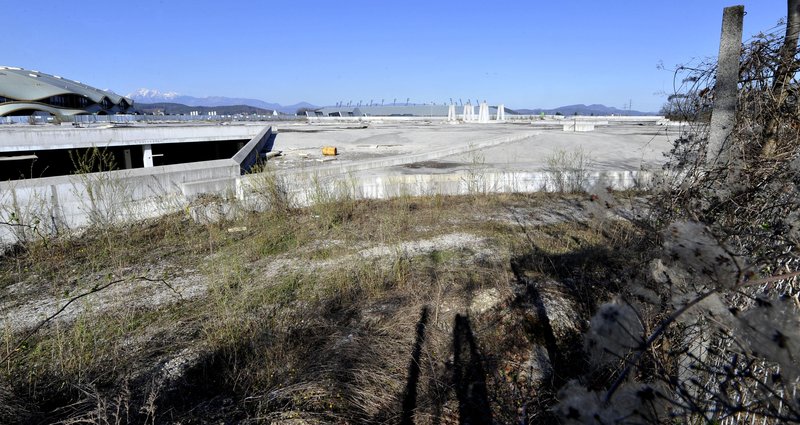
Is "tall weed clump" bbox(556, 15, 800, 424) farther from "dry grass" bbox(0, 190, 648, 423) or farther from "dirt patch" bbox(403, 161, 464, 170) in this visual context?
"dirt patch" bbox(403, 161, 464, 170)

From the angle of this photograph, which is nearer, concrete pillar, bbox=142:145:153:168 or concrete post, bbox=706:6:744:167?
concrete post, bbox=706:6:744:167

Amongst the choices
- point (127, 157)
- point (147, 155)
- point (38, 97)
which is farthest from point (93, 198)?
point (38, 97)

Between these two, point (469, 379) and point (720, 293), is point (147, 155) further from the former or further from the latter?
point (720, 293)

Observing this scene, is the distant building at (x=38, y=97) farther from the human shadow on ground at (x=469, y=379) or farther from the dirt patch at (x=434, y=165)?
the human shadow on ground at (x=469, y=379)

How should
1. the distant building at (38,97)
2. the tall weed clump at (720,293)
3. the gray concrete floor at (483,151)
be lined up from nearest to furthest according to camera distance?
the tall weed clump at (720,293), the gray concrete floor at (483,151), the distant building at (38,97)

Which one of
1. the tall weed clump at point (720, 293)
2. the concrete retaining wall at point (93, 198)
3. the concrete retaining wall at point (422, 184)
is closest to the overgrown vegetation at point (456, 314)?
the tall weed clump at point (720, 293)

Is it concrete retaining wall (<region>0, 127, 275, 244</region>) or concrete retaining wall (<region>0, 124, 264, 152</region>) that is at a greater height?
concrete retaining wall (<region>0, 124, 264, 152</region>)

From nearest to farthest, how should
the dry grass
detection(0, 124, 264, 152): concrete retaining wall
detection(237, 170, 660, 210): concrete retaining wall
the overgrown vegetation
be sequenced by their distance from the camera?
the overgrown vegetation < the dry grass < detection(237, 170, 660, 210): concrete retaining wall < detection(0, 124, 264, 152): concrete retaining wall

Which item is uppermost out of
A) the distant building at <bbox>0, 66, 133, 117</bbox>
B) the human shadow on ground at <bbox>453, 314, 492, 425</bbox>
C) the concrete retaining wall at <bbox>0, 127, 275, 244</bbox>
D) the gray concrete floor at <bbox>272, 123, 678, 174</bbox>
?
the distant building at <bbox>0, 66, 133, 117</bbox>

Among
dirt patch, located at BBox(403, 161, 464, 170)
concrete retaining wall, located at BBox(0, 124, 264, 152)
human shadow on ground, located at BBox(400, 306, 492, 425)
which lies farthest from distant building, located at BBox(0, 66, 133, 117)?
human shadow on ground, located at BBox(400, 306, 492, 425)

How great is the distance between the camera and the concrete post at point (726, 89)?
301 centimetres

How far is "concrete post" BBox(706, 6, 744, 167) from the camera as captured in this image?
9.89 ft

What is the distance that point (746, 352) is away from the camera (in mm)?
1643

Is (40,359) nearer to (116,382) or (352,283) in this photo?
(116,382)
